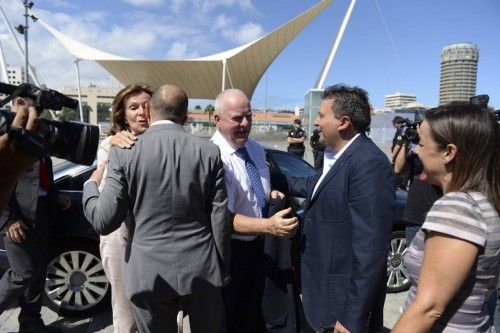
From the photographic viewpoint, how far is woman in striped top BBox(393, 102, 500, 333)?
1.30 meters

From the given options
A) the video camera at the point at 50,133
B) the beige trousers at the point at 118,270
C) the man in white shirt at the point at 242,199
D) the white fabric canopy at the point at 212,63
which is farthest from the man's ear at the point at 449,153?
the white fabric canopy at the point at 212,63

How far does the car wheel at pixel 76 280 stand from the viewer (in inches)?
138

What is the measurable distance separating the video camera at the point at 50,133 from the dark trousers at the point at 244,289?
3.86ft

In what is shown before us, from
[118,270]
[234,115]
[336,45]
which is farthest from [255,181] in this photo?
[336,45]

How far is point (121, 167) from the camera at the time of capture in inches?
75.1

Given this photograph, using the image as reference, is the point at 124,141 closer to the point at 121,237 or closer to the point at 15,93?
the point at 15,93

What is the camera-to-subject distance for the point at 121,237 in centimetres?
259

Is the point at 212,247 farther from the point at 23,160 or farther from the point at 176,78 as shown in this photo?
the point at 176,78

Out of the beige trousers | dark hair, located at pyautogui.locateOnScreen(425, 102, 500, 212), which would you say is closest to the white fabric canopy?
the beige trousers

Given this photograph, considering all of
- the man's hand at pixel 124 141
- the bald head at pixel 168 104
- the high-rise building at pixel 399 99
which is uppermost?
the high-rise building at pixel 399 99

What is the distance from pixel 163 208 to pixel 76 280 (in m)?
2.15

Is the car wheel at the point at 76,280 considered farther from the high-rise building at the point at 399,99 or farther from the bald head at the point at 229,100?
the high-rise building at the point at 399,99

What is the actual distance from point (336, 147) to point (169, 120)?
912mm

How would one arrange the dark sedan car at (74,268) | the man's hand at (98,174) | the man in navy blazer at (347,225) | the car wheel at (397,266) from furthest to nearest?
the car wheel at (397,266) < the dark sedan car at (74,268) < the man's hand at (98,174) < the man in navy blazer at (347,225)
